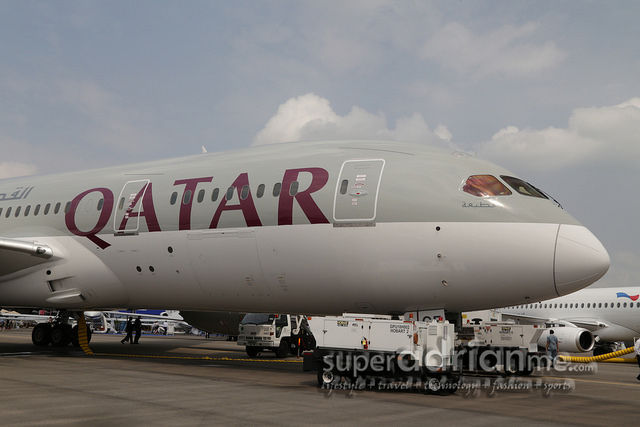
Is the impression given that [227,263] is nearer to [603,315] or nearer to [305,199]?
[305,199]

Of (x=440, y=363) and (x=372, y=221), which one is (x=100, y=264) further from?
(x=440, y=363)

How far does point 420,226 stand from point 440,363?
8.96ft

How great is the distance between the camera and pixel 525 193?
41.2ft

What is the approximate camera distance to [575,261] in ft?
38.1

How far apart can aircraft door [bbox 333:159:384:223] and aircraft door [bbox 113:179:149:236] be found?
5924 mm

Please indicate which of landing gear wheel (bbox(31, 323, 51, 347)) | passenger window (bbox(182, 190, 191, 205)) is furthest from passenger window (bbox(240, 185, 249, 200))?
landing gear wheel (bbox(31, 323, 51, 347))

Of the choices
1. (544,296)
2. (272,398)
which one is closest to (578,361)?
(544,296)

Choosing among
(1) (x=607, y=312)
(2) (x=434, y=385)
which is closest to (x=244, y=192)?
(2) (x=434, y=385)

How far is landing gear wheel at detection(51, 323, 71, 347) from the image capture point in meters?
23.6

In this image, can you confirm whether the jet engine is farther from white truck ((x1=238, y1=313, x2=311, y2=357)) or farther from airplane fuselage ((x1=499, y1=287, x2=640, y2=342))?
white truck ((x1=238, y1=313, x2=311, y2=357))

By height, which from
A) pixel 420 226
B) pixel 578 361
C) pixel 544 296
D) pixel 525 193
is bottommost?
pixel 578 361

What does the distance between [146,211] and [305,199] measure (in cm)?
489

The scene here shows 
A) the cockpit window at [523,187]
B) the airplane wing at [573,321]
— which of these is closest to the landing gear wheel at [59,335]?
the cockpit window at [523,187]

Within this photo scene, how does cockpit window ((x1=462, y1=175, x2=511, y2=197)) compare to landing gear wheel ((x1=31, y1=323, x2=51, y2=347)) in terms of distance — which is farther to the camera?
landing gear wheel ((x1=31, y1=323, x2=51, y2=347))
